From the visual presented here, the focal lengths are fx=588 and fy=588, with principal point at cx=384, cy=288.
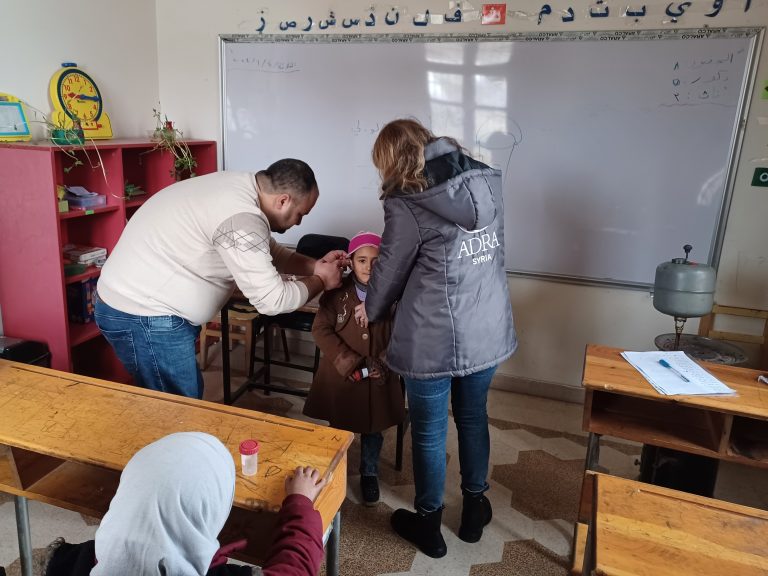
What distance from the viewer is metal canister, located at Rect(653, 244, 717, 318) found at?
2.07 meters

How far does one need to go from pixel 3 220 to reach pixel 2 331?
0.55 meters

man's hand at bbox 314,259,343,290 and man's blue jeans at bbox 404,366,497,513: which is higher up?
man's hand at bbox 314,259,343,290

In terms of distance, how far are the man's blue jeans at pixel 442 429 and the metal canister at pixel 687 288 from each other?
736 mm

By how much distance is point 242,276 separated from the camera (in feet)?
5.97

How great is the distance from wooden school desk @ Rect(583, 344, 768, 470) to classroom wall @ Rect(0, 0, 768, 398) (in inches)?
46.6

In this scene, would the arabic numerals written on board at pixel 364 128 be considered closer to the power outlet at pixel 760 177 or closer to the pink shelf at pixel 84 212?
the pink shelf at pixel 84 212

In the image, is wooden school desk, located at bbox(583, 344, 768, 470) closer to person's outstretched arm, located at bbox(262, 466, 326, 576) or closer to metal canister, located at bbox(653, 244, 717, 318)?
metal canister, located at bbox(653, 244, 717, 318)

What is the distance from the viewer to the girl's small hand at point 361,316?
6.74ft

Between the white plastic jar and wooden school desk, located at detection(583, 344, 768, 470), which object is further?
wooden school desk, located at detection(583, 344, 768, 470)

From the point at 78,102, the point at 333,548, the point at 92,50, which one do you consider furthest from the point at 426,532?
the point at 92,50

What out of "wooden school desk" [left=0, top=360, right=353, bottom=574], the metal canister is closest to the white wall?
"wooden school desk" [left=0, top=360, right=353, bottom=574]

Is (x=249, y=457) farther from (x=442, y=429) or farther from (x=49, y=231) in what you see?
(x=49, y=231)

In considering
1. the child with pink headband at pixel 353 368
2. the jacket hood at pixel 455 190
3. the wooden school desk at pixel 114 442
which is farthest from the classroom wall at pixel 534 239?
the wooden school desk at pixel 114 442

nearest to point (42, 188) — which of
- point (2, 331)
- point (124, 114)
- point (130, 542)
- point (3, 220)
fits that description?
point (3, 220)
